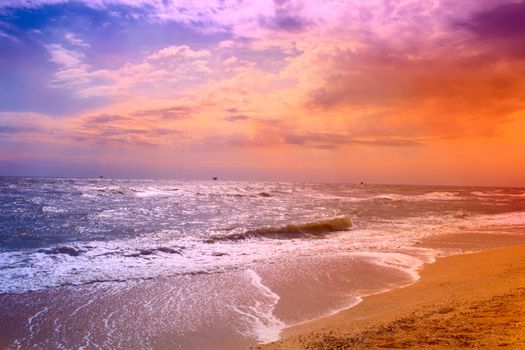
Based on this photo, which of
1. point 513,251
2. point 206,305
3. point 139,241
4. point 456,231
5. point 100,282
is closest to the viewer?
point 206,305

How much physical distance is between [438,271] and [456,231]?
11.8 meters

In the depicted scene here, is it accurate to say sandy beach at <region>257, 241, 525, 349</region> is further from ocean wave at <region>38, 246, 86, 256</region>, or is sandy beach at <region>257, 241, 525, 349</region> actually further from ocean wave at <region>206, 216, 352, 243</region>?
ocean wave at <region>206, 216, 352, 243</region>

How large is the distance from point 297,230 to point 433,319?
15389 mm

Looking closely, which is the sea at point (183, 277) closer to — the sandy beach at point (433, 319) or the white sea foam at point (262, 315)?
the white sea foam at point (262, 315)

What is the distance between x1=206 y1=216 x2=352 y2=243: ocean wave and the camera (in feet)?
63.3

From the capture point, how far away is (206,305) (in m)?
8.62

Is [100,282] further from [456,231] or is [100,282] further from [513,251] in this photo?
[456,231]

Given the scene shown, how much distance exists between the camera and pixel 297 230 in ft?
72.0

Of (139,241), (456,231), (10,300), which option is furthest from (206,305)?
(456,231)

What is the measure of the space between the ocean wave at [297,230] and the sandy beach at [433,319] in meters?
9.92

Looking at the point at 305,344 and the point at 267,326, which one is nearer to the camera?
the point at 305,344

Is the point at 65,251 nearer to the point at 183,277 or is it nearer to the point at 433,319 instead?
the point at 183,277

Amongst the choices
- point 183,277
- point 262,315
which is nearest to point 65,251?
point 183,277

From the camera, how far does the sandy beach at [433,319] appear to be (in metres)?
5.52
